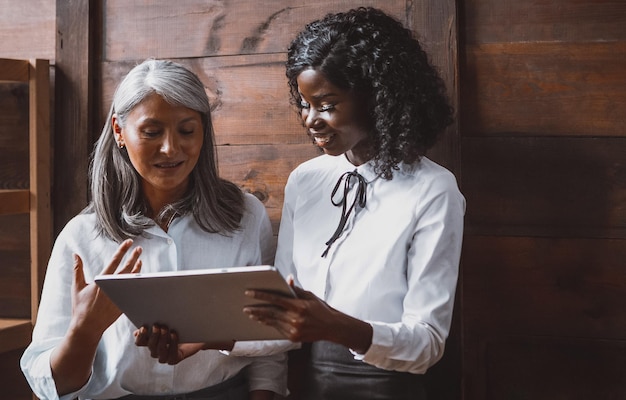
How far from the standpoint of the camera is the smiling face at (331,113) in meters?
1.71

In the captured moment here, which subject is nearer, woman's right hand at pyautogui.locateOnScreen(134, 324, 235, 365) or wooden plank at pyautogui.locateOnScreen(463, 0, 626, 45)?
woman's right hand at pyautogui.locateOnScreen(134, 324, 235, 365)

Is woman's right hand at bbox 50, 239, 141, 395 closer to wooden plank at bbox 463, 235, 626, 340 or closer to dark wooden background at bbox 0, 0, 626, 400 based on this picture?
dark wooden background at bbox 0, 0, 626, 400

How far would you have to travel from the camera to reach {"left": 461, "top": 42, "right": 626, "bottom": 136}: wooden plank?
6.29 ft

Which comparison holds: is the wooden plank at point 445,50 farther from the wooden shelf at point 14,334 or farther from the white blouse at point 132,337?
the wooden shelf at point 14,334

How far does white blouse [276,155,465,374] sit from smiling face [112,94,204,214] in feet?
1.14

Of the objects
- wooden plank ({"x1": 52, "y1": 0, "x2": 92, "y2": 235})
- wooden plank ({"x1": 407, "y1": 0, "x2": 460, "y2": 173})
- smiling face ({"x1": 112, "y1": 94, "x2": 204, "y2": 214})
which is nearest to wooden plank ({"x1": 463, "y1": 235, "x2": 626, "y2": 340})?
wooden plank ({"x1": 407, "y1": 0, "x2": 460, "y2": 173})

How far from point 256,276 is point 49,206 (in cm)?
123

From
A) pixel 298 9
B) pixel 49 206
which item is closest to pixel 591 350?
pixel 298 9

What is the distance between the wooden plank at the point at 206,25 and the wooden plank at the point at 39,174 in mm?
226

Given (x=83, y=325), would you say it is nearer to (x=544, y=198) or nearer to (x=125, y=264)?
(x=125, y=264)

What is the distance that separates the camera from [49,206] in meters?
2.30

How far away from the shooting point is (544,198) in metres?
1.96

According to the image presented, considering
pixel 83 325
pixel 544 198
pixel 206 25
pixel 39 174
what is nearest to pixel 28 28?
pixel 39 174

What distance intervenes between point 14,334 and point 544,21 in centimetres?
179
